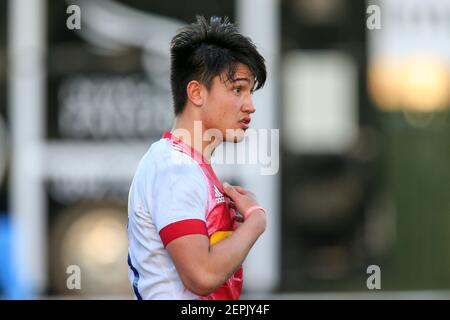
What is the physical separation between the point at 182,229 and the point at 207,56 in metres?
0.58

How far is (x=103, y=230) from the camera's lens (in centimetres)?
804

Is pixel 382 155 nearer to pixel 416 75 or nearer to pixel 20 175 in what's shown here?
pixel 416 75

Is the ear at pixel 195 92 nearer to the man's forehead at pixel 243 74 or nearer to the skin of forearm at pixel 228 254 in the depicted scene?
the man's forehead at pixel 243 74

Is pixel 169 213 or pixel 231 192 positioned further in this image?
pixel 231 192

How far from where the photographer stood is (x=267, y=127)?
7.87m

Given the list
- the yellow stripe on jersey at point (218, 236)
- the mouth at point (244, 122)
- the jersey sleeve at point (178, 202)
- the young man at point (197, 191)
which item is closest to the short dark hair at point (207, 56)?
the young man at point (197, 191)

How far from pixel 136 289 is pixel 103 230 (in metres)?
5.02

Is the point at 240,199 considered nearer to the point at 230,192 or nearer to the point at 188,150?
the point at 230,192

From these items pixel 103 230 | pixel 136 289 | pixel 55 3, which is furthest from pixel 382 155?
pixel 136 289

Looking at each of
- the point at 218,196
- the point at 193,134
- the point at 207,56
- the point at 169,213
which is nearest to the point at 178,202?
the point at 169,213

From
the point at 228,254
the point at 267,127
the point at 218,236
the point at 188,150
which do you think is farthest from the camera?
the point at 267,127

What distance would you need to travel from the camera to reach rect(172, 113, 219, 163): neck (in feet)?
10.2

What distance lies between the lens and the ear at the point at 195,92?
3.09 metres

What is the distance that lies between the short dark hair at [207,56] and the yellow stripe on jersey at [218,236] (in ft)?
1.37
